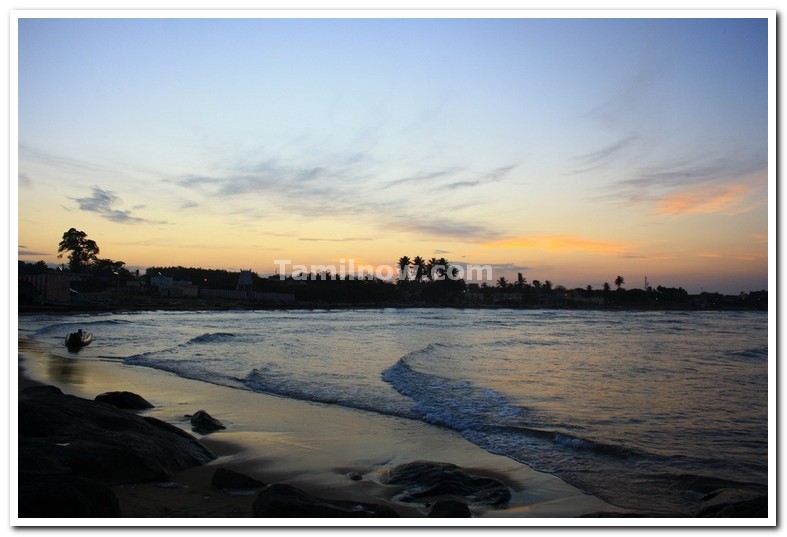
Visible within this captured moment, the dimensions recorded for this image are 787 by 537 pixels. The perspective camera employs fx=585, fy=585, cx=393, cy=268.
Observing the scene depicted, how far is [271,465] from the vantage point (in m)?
7.87

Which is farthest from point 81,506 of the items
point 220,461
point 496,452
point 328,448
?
point 496,452

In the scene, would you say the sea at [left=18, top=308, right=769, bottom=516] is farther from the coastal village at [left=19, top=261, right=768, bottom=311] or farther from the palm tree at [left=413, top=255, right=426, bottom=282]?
the palm tree at [left=413, top=255, right=426, bottom=282]

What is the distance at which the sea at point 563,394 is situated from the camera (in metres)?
8.05

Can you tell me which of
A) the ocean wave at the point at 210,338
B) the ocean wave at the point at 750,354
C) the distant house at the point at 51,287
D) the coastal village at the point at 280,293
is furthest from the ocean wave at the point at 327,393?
the distant house at the point at 51,287

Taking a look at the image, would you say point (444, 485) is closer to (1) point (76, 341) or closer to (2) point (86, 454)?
(2) point (86, 454)

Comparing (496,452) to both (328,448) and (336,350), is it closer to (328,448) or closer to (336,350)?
(328,448)

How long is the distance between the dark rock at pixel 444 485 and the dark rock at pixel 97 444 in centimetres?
272

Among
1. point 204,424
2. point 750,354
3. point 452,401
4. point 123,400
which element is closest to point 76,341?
point 123,400

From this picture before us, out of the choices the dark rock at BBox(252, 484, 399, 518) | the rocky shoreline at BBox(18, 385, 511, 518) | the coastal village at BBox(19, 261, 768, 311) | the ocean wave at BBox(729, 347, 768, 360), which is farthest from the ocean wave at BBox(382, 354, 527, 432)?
the coastal village at BBox(19, 261, 768, 311)

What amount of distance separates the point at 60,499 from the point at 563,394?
459 inches

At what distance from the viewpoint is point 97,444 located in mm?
6645

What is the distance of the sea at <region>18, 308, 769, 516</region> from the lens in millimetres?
8047

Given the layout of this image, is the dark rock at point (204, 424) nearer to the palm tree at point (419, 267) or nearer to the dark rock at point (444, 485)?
the dark rock at point (444, 485)

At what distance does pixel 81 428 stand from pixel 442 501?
4577mm
